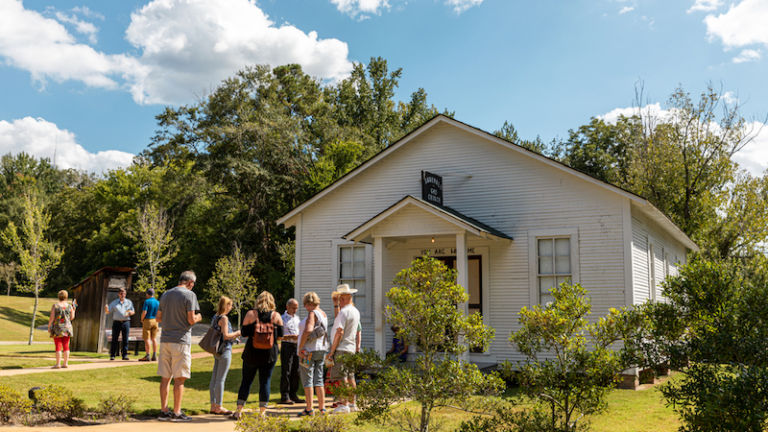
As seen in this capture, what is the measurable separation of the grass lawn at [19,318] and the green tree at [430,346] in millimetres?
28744

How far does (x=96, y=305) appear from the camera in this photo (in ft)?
60.4

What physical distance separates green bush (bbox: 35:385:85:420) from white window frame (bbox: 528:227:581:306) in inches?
382

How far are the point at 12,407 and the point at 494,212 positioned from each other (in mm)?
10724

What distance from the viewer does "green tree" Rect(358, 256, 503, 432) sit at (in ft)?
21.1

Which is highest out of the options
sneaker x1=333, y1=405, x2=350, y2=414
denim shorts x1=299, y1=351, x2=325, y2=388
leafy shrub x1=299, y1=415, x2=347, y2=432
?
denim shorts x1=299, y1=351, x2=325, y2=388

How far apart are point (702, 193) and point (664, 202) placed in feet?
6.18

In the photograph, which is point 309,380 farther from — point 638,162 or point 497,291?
point 638,162

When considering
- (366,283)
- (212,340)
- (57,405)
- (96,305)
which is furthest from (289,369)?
(96,305)

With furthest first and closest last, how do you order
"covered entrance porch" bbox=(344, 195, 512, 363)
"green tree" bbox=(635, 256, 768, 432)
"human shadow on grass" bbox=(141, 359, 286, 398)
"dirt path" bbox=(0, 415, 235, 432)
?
1. "covered entrance porch" bbox=(344, 195, 512, 363)
2. "human shadow on grass" bbox=(141, 359, 286, 398)
3. "dirt path" bbox=(0, 415, 235, 432)
4. "green tree" bbox=(635, 256, 768, 432)

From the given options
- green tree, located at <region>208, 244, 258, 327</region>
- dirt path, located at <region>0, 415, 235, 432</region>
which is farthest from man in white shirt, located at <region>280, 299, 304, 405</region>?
green tree, located at <region>208, 244, 258, 327</region>

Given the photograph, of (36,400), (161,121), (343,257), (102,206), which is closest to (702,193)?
(343,257)

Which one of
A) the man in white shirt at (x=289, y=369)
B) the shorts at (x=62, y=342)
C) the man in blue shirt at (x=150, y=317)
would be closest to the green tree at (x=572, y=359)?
the man in white shirt at (x=289, y=369)

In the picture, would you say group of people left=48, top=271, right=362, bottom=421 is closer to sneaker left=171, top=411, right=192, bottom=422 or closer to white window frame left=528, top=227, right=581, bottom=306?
sneaker left=171, top=411, right=192, bottom=422

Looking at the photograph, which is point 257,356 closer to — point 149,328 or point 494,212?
point 494,212
